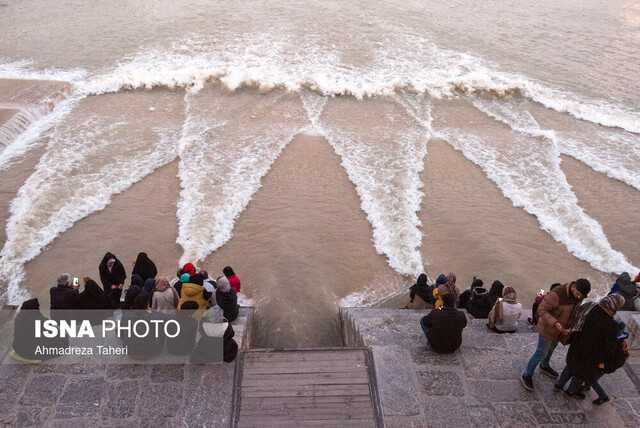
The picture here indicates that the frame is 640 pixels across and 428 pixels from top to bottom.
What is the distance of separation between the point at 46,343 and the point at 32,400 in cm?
65

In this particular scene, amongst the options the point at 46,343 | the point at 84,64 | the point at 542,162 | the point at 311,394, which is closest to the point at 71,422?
the point at 46,343

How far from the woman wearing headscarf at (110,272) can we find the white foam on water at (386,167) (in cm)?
474

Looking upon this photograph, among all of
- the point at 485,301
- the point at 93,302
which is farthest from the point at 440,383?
the point at 93,302

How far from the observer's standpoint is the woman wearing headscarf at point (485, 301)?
6.56 metres

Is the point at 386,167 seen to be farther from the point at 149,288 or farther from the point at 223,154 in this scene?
the point at 149,288

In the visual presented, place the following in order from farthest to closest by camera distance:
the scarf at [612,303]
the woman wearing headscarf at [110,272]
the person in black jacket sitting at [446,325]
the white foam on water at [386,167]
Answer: the white foam on water at [386,167], the woman wearing headscarf at [110,272], the person in black jacket sitting at [446,325], the scarf at [612,303]

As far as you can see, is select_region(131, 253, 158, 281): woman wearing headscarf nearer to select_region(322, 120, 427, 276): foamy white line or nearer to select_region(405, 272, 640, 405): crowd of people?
select_region(405, 272, 640, 405): crowd of people

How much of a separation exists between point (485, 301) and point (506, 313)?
65 centimetres

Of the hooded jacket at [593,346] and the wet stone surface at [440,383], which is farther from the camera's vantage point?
the wet stone surface at [440,383]

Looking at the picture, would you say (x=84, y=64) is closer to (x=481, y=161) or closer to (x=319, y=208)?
(x=319, y=208)

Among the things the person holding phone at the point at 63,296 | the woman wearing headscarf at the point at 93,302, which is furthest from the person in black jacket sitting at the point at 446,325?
the person holding phone at the point at 63,296

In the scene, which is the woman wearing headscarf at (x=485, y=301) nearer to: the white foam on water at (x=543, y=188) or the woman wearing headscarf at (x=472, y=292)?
the woman wearing headscarf at (x=472, y=292)

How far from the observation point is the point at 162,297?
572 cm

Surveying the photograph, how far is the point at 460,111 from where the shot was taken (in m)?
15.0
